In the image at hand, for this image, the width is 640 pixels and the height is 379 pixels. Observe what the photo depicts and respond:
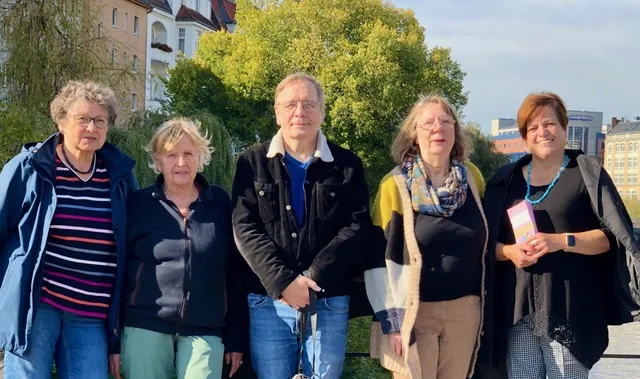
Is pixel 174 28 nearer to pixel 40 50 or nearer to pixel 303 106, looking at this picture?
pixel 40 50

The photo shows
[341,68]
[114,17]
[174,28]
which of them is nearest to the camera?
[341,68]

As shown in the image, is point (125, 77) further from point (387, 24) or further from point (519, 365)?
point (387, 24)

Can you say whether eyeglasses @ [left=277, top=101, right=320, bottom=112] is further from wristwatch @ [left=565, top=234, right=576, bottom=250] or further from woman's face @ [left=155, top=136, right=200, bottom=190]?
wristwatch @ [left=565, top=234, right=576, bottom=250]

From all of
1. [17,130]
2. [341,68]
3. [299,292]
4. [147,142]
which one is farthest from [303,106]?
[341,68]

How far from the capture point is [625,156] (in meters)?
124

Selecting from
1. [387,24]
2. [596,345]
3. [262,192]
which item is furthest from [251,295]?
[387,24]

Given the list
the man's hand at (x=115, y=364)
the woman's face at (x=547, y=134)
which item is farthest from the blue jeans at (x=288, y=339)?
the woman's face at (x=547, y=134)

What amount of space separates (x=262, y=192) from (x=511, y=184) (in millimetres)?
1265

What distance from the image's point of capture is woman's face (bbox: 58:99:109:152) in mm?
3742

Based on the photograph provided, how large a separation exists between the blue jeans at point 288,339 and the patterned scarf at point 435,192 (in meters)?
0.63

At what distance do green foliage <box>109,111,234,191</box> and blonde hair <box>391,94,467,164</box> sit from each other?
285 inches

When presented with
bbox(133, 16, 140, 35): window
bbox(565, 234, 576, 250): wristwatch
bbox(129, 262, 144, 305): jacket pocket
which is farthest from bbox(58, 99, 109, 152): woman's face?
bbox(133, 16, 140, 35): window

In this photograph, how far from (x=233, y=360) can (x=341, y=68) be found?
2620 centimetres

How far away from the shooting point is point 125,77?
1262 centimetres
